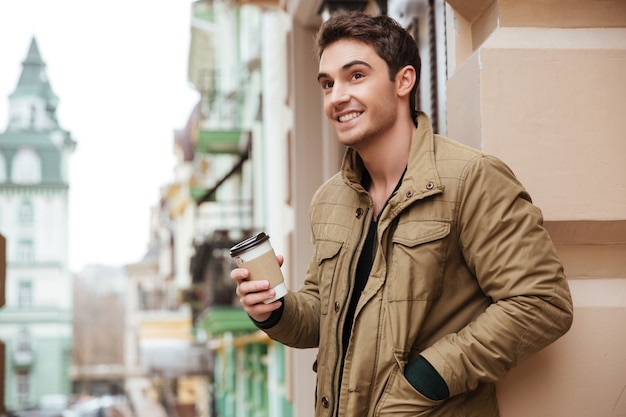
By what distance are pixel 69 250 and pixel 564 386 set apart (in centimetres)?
6225

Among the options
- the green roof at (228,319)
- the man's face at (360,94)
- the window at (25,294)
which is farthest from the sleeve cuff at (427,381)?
the window at (25,294)

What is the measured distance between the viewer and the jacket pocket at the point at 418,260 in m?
2.42

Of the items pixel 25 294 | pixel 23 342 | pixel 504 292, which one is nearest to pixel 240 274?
pixel 504 292

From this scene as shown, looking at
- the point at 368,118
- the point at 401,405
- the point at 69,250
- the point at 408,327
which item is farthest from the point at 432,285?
the point at 69,250

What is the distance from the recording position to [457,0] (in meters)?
3.02

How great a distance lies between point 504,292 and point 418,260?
23 centimetres

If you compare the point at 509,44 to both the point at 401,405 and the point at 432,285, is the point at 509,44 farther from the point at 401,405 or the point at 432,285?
the point at 401,405

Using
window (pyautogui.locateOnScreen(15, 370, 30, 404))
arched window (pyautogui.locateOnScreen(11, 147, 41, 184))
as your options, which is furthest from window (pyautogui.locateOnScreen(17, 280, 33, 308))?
arched window (pyautogui.locateOnScreen(11, 147, 41, 184))

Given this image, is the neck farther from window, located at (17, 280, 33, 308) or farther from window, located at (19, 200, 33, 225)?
window, located at (19, 200, 33, 225)

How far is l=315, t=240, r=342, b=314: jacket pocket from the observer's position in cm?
271

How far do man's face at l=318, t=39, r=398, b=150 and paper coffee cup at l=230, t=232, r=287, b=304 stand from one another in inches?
14.2

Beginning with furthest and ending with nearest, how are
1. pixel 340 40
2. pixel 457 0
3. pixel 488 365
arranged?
pixel 457 0 → pixel 340 40 → pixel 488 365

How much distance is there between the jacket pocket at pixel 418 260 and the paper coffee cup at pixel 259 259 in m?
0.38

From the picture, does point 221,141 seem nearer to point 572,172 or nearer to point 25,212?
point 572,172
